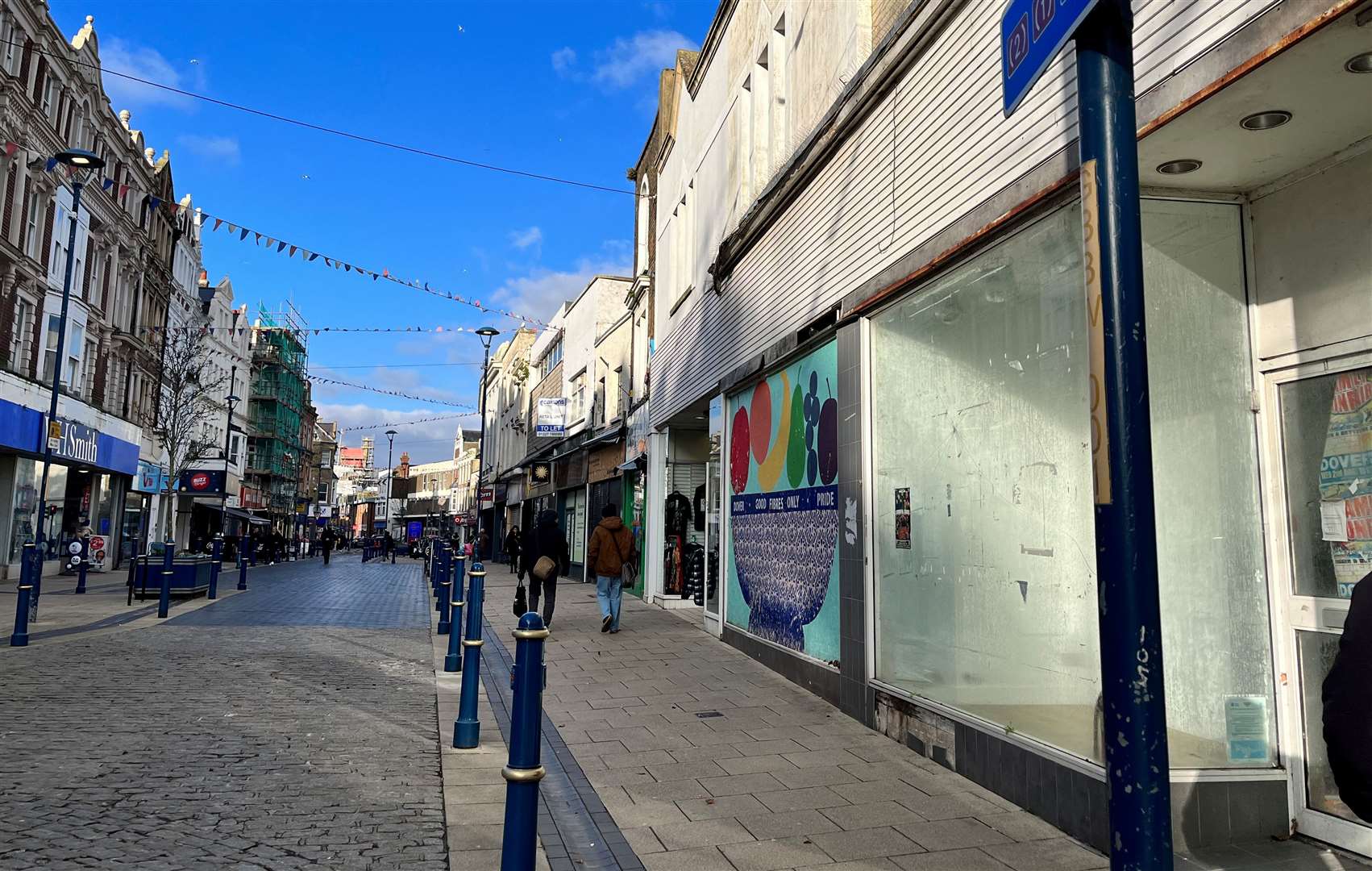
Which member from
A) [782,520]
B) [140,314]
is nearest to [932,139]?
[782,520]

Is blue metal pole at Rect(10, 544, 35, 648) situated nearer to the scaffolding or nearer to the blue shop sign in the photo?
the blue shop sign

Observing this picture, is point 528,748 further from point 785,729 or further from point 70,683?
point 70,683

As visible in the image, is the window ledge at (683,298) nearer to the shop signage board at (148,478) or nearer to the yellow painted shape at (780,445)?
the yellow painted shape at (780,445)

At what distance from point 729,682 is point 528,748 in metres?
→ 6.03

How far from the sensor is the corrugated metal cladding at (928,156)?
4.14m

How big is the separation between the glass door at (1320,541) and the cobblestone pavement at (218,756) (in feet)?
12.8

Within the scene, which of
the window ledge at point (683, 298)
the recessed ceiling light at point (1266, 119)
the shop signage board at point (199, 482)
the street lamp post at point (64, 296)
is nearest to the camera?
the recessed ceiling light at point (1266, 119)

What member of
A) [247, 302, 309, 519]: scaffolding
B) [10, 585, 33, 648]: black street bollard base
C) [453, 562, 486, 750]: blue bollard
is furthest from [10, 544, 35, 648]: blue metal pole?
[247, 302, 309, 519]: scaffolding

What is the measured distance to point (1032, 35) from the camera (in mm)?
2465

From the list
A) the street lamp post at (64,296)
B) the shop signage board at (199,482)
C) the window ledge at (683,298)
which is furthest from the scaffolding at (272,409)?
the window ledge at (683,298)

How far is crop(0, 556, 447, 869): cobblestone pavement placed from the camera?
13.4 ft

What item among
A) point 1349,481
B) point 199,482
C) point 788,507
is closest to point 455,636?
point 788,507

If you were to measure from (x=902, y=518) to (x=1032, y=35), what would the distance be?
4.55m

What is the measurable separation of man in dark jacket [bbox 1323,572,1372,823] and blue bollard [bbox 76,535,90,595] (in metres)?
21.3
